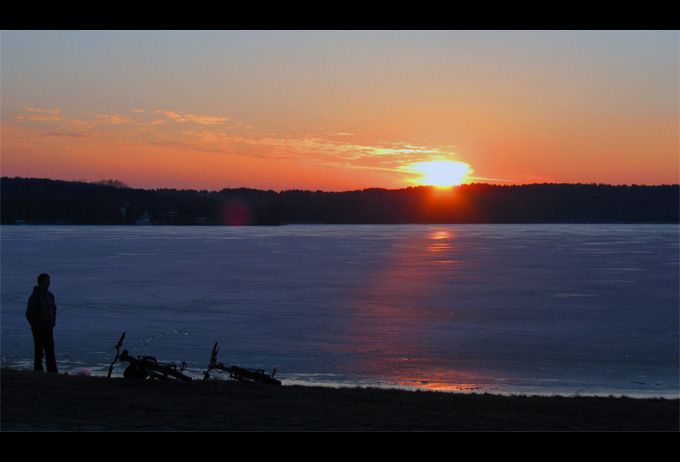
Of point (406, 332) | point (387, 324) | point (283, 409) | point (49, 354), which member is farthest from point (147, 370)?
point (387, 324)

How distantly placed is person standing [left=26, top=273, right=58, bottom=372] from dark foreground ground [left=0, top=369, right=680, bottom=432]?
0.75 metres

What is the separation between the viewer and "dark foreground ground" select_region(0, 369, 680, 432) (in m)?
5.58

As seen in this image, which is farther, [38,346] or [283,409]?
[38,346]

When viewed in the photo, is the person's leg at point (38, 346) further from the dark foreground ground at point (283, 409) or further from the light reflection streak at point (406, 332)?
the light reflection streak at point (406, 332)

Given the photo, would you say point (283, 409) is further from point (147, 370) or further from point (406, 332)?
point (406, 332)

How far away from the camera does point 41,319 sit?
8.17 metres

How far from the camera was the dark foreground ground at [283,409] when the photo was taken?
5578 mm

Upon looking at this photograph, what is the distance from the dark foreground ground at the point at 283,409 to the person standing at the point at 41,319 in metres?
0.75

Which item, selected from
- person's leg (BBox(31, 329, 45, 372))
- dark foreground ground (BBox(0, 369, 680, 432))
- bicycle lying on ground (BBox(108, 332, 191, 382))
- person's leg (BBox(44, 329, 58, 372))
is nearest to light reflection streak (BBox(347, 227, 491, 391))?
dark foreground ground (BBox(0, 369, 680, 432))

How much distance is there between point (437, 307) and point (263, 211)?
5310 inches

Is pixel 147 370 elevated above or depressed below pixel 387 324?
above

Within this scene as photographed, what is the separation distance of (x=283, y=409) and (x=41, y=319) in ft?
12.6
